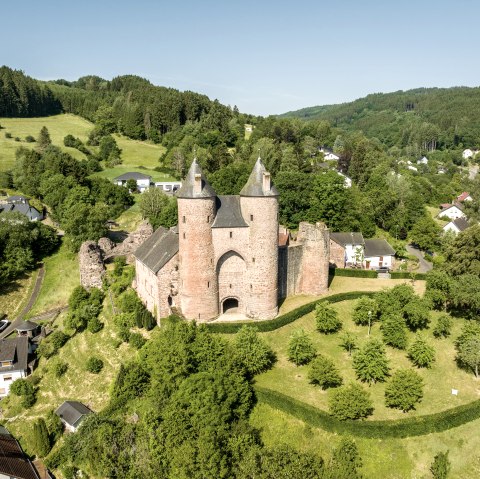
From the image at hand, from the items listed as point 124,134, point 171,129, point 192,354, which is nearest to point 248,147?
point 171,129

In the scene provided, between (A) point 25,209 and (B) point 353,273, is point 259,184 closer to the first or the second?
(B) point 353,273

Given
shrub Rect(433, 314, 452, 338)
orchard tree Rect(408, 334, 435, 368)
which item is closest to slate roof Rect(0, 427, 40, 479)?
orchard tree Rect(408, 334, 435, 368)

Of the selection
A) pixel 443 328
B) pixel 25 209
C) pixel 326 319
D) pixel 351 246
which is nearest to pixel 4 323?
pixel 25 209

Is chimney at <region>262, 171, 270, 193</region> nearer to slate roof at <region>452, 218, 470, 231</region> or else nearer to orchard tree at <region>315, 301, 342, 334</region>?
orchard tree at <region>315, 301, 342, 334</region>

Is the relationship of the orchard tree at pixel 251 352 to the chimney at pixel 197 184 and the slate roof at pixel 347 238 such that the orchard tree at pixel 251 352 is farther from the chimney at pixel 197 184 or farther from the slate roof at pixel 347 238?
the slate roof at pixel 347 238

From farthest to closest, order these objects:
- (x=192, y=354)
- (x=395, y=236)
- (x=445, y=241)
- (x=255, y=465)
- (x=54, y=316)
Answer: (x=395, y=236) < (x=445, y=241) < (x=54, y=316) < (x=192, y=354) < (x=255, y=465)

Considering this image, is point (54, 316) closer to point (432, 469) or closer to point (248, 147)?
point (432, 469)

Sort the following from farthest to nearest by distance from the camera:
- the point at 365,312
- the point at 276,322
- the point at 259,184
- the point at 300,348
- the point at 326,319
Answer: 1. the point at 365,312
2. the point at 276,322
3. the point at 326,319
4. the point at 259,184
5. the point at 300,348
